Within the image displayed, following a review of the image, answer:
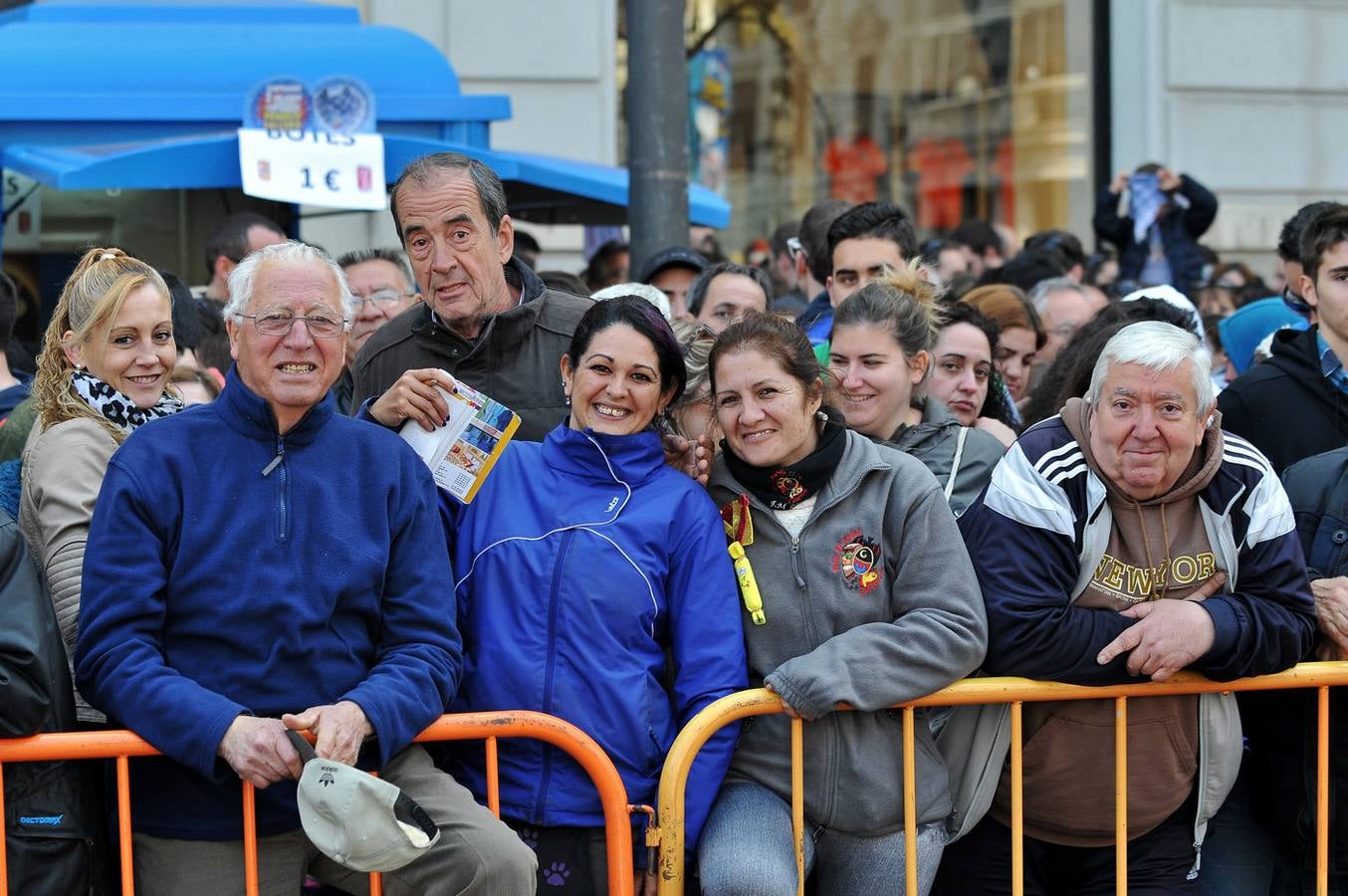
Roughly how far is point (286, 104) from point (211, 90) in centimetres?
109

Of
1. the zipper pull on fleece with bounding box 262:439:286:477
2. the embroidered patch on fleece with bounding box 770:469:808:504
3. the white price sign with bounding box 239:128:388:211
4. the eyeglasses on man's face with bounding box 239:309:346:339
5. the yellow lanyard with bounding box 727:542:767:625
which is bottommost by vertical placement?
the yellow lanyard with bounding box 727:542:767:625

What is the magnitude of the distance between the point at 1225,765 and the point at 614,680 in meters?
1.51

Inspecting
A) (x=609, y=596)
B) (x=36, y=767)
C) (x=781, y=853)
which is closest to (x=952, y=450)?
(x=609, y=596)

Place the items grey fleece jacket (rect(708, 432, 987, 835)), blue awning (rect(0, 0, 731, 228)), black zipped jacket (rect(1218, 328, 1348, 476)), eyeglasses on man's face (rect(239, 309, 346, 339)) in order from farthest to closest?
blue awning (rect(0, 0, 731, 228))
black zipped jacket (rect(1218, 328, 1348, 476))
grey fleece jacket (rect(708, 432, 987, 835))
eyeglasses on man's face (rect(239, 309, 346, 339))

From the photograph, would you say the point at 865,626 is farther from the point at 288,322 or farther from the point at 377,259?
the point at 377,259

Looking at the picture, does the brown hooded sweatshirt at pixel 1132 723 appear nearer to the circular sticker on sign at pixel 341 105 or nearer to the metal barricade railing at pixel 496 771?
the metal barricade railing at pixel 496 771

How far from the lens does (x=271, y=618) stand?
3.52 m

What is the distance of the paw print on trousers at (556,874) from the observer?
3.71 metres

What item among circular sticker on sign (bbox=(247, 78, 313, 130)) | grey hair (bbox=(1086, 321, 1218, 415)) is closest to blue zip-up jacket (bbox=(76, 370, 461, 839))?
grey hair (bbox=(1086, 321, 1218, 415))

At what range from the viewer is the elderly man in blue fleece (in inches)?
135

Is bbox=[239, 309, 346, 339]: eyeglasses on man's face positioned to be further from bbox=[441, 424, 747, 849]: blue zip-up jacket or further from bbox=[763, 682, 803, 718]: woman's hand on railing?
bbox=[763, 682, 803, 718]: woman's hand on railing

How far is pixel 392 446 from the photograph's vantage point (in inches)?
147

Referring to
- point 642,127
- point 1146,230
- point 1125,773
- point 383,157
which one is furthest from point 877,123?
point 1125,773

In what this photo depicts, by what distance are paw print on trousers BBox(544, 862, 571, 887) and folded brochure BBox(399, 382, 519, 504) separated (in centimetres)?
87
